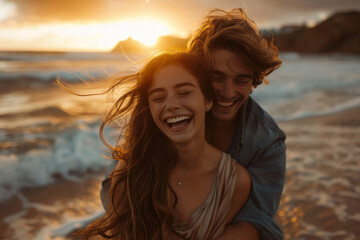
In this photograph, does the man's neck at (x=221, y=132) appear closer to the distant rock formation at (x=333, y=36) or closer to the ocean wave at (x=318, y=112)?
the ocean wave at (x=318, y=112)

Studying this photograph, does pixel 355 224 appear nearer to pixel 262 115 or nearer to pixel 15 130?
pixel 262 115

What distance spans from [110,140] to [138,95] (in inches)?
183

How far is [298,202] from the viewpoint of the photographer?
435 centimetres

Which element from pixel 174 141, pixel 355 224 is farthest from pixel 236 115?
pixel 355 224

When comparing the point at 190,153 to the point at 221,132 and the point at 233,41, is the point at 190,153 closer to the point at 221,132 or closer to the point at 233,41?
the point at 221,132

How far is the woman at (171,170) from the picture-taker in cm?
230

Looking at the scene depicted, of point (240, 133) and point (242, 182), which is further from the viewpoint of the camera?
point (240, 133)

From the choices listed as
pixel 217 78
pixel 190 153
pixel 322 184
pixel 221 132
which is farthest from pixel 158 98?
pixel 322 184

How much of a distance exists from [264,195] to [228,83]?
975mm

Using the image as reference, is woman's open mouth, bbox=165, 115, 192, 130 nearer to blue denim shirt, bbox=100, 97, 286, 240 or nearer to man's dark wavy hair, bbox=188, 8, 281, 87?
man's dark wavy hair, bbox=188, 8, 281, 87

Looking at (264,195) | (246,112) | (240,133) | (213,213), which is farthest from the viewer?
(246,112)

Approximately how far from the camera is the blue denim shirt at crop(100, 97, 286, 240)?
2.55 m

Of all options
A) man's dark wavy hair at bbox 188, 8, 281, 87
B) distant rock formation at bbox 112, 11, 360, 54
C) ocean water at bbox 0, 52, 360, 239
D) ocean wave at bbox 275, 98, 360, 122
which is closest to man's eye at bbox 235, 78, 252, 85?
man's dark wavy hair at bbox 188, 8, 281, 87

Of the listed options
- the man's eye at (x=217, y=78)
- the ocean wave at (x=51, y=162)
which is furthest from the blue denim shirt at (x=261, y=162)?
the ocean wave at (x=51, y=162)
